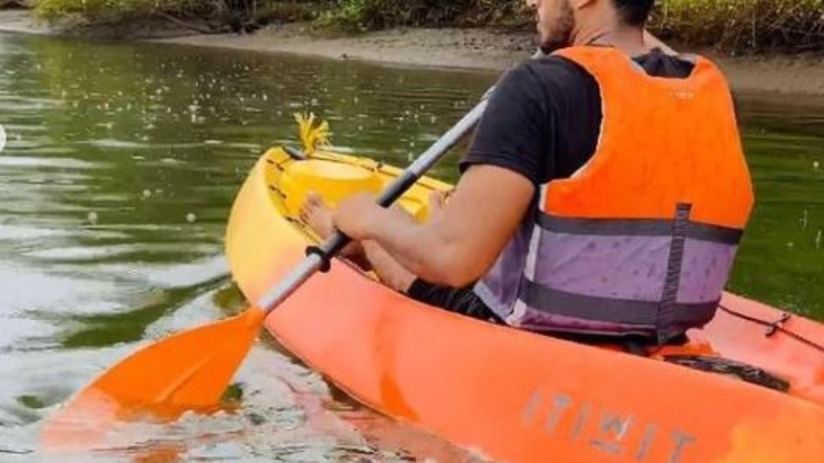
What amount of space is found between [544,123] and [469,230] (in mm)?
338

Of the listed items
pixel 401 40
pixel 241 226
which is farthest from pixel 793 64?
pixel 241 226

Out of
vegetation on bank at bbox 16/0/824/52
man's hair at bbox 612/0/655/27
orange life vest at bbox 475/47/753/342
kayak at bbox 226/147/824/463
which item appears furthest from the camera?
vegetation on bank at bbox 16/0/824/52

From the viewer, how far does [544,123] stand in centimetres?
362

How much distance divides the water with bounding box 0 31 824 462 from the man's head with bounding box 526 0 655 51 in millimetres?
1158

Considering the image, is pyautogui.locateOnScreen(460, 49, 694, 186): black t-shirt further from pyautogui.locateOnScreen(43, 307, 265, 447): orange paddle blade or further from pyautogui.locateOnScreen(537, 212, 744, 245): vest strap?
pyautogui.locateOnScreen(43, 307, 265, 447): orange paddle blade

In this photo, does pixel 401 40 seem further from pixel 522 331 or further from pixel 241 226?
pixel 522 331

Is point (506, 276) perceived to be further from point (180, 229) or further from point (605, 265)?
point (180, 229)

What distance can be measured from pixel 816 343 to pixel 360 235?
1422 mm

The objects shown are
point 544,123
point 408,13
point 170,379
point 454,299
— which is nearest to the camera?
point 544,123

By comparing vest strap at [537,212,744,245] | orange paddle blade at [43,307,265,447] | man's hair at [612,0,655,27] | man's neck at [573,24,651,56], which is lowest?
orange paddle blade at [43,307,265,447]

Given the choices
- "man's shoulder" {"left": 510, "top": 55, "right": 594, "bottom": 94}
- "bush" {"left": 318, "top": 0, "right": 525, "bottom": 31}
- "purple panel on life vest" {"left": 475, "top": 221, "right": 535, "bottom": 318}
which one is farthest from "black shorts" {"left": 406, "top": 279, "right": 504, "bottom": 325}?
"bush" {"left": 318, "top": 0, "right": 525, "bottom": 31}

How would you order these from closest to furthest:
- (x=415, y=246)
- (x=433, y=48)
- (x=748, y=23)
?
(x=415, y=246) < (x=748, y=23) < (x=433, y=48)

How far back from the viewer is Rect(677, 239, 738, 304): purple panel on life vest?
12.4 ft

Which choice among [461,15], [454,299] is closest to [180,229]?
[454,299]
